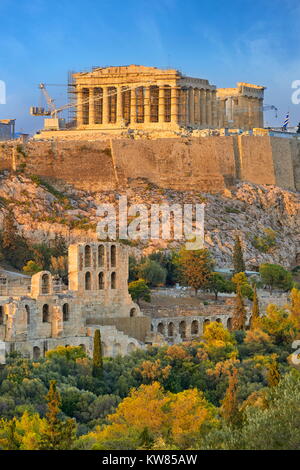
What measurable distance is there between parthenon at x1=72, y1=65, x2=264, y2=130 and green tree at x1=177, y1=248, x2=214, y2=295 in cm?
2069

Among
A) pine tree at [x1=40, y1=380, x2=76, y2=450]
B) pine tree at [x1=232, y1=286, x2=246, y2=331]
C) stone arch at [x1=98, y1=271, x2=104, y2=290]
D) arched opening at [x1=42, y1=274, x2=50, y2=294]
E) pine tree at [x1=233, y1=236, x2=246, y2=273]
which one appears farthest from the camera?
pine tree at [x1=233, y1=236, x2=246, y2=273]

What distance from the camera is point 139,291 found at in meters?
68.9

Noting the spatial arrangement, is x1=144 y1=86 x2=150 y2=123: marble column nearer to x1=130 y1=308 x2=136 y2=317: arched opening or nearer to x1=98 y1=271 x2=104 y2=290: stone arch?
x1=130 y1=308 x2=136 y2=317: arched opening

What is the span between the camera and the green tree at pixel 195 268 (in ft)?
241

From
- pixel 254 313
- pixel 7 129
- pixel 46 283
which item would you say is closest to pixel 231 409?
pixel 46 283

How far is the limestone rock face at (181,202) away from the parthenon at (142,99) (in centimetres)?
803

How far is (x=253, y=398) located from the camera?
52.2m

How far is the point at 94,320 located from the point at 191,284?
40.2 ft

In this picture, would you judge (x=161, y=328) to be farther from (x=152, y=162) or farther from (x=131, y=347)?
(x=152, y=162)

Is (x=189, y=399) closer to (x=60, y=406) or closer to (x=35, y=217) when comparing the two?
(x=60, y=406)

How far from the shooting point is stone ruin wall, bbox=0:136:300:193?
88.2 metres

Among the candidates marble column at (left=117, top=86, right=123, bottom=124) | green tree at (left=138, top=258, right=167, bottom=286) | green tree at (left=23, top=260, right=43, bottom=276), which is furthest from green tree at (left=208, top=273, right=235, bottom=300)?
marble column at (left=117, top=86, right=123, bottom=124)

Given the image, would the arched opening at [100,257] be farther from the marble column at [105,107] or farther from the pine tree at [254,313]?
the marble column at [105,107]
